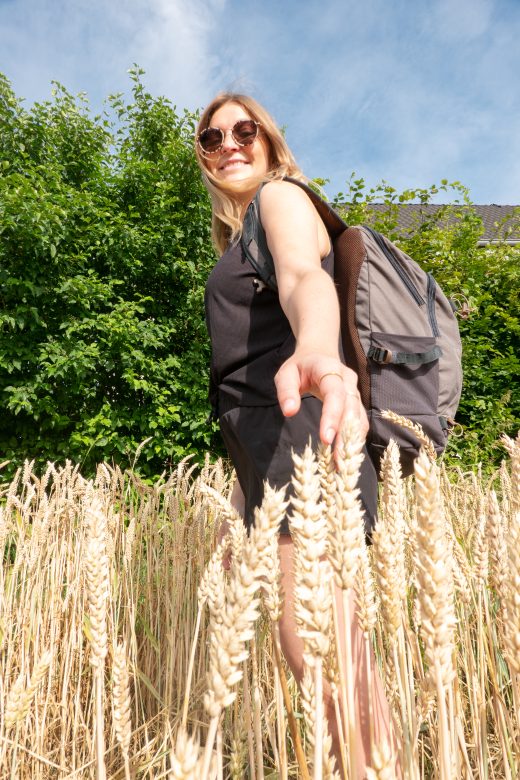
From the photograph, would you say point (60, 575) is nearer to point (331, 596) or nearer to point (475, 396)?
point (331, 596)

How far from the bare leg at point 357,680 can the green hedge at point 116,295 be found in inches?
108

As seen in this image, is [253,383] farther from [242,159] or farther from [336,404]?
[242,159]

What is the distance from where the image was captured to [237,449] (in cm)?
102

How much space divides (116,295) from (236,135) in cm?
275

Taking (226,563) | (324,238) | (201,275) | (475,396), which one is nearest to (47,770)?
(226,563)

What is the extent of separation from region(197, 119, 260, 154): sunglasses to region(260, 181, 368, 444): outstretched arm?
0.35 meters

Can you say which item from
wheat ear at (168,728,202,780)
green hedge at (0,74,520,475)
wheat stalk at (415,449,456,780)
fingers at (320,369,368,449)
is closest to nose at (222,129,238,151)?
fingers at (320,369,368,449)

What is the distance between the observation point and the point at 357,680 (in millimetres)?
659

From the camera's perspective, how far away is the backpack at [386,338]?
3.05 feet

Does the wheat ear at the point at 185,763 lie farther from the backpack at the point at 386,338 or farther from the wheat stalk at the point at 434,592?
the backpack at the point at 386,338

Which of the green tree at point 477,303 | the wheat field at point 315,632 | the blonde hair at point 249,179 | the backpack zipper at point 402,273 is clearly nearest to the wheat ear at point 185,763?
the wheat field at point 315,632

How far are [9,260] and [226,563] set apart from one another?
332 cm

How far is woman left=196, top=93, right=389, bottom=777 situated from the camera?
631 mm

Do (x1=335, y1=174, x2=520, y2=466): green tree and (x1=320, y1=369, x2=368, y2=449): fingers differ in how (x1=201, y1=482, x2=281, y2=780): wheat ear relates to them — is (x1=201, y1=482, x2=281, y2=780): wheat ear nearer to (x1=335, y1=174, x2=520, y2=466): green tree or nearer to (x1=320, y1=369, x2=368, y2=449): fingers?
(x1=320, y1=369, x2=368, y2=449): fingers
